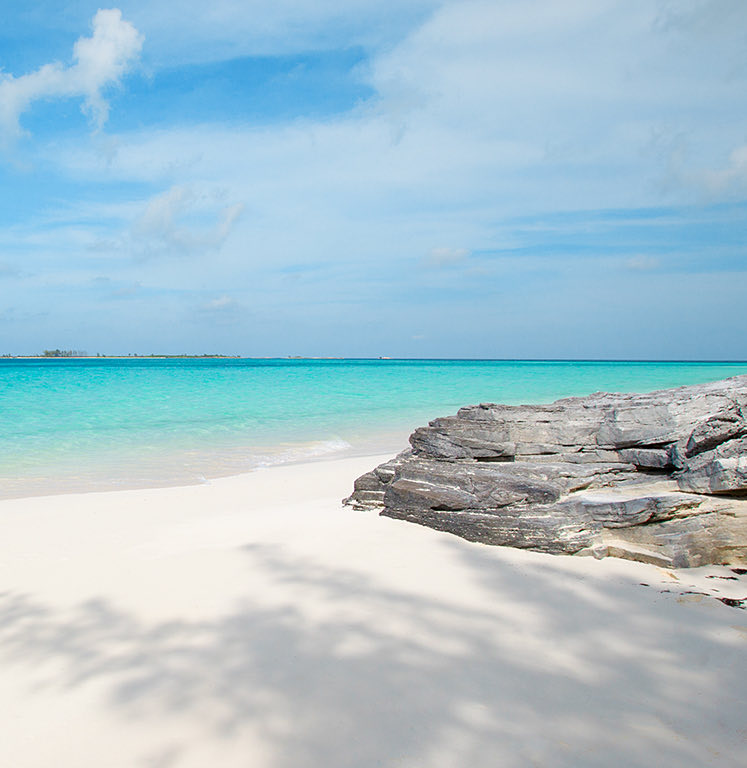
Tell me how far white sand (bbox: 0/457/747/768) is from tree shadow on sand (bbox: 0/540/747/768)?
0.01 m

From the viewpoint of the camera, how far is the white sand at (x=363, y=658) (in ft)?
8.48

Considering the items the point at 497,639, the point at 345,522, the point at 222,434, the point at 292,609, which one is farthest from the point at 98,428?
the point at 497,639

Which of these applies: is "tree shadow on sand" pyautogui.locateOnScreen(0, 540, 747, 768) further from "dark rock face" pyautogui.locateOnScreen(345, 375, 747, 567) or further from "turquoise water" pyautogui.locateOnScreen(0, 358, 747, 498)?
"turquoise water" pyautogui.locateOnScreen(0, 358, 747, 498)

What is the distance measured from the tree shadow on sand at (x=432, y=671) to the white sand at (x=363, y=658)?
11 mm

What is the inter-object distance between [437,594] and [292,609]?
103 centimetres

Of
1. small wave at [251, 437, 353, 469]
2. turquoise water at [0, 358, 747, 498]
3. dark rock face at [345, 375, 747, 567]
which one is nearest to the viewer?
dark rock face at [345, 375, 747, 567]

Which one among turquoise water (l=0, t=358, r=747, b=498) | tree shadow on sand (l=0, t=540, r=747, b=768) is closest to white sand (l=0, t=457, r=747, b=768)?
tree shadow on sand (l=0, t=540, r=747, b=768)

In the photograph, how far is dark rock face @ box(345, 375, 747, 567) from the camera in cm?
456

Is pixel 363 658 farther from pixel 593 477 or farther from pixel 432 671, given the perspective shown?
pixel 593 477

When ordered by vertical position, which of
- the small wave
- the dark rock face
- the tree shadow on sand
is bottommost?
the small wave

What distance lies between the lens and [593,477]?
5184mm

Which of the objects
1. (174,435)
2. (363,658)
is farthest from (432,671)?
(174,435)

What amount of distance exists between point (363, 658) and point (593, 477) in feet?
9.59

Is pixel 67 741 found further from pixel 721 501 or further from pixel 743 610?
pixel 721 501
